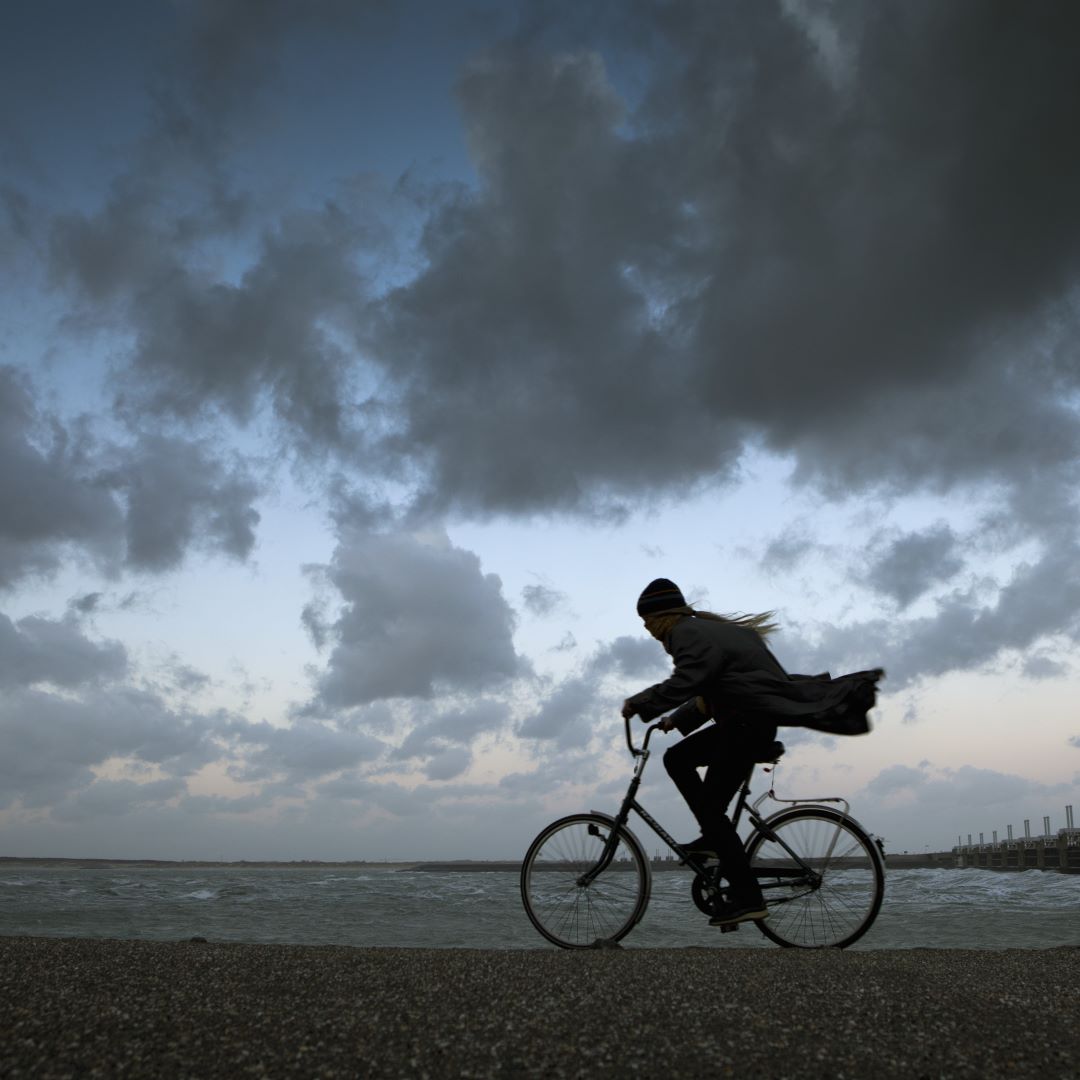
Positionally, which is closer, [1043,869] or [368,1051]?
[368,1051]

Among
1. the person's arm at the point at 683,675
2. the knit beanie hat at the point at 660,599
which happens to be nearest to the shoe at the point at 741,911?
the person's arm at the point at 683,675

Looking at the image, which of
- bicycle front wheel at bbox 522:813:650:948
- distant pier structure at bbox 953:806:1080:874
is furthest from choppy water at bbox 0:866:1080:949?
distant pier structure at bbox 953:806:1080:874

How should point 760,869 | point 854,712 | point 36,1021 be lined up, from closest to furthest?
1. point 36,1021
2. point 854,712
3. point 760,869

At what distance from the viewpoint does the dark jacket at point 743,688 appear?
18.5 feet

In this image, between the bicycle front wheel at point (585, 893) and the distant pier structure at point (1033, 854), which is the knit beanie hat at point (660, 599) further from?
the distant pier structure at point (1033, 854)

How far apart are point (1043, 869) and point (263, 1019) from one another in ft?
295

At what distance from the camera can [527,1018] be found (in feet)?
11.3

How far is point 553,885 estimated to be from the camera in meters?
6.29

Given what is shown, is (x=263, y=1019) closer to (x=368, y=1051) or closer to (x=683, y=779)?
(x=368, y=1051)

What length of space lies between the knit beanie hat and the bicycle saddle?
3.60ft

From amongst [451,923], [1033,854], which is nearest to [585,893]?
[451,923]

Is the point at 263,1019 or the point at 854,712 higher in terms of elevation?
the point at 854,712

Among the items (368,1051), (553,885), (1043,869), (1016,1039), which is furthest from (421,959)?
(1043,869)

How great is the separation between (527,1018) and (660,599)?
10.8 feet
